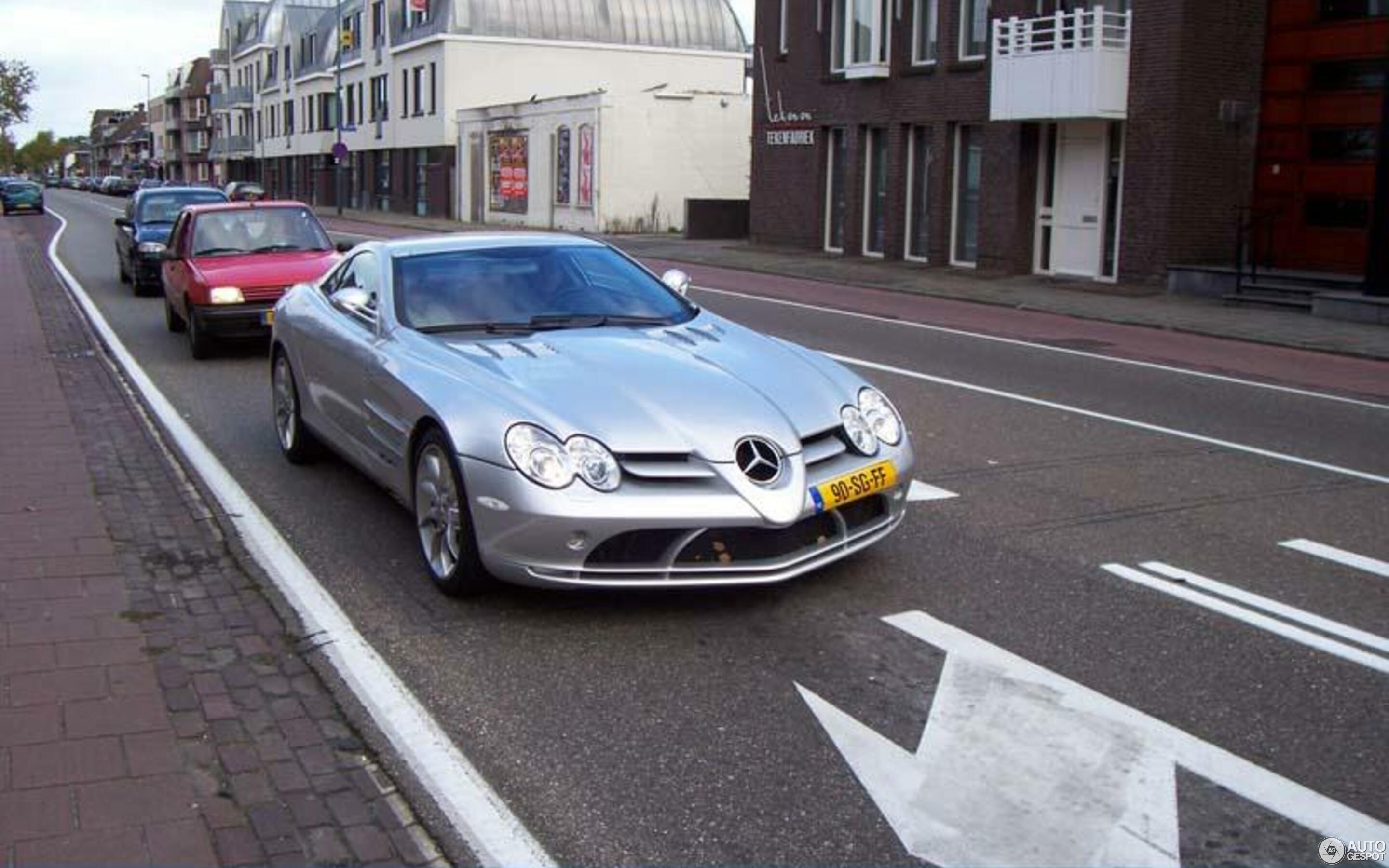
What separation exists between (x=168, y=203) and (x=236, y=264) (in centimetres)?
942

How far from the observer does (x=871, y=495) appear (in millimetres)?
A: 5805

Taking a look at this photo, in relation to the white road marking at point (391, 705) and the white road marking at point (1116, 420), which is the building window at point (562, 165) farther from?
the white road marking at point (391, 705)

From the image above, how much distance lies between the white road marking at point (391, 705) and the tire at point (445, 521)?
44cm

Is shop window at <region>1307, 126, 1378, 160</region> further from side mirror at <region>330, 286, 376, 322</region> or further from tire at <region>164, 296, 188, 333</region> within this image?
side mirror at <region>330, 286, 376, 322</region>

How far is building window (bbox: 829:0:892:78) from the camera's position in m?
29.0

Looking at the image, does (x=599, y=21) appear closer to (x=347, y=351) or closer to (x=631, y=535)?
(x=347, y=351)

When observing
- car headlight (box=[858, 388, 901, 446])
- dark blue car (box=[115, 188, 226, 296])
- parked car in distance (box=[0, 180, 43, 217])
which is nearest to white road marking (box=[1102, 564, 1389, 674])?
car headlight (box=[858, 388, 901, 446])

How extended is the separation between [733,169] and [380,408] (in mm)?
37367

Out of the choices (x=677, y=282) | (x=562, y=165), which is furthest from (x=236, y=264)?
(x=562, y=165)

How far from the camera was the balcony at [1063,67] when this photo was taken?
22.5 metres

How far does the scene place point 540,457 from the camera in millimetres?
5320

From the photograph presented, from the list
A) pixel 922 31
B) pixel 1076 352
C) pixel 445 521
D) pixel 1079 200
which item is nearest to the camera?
pixel 445 521

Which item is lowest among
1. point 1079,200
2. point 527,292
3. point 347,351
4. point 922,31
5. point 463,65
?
point 347,351

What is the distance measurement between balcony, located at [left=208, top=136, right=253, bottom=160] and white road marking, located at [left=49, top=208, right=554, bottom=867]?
9516cm
